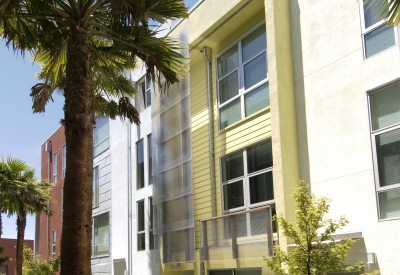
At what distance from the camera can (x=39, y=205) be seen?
2800 centimetres

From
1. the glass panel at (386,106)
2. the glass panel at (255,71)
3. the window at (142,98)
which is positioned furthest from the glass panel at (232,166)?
the window at (142,98)

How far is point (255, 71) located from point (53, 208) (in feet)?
81.2

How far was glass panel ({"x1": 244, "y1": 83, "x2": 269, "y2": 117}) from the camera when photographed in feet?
51.7

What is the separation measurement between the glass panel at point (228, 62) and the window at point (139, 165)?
20.0ft

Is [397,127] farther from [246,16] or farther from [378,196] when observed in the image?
[246,16]

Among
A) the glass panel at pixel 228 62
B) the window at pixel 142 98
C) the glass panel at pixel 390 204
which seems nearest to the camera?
the glass panel at pixel 390 204

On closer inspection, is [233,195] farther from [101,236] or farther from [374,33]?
[101,236]

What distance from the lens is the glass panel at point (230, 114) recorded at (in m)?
17.0

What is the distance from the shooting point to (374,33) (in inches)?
482

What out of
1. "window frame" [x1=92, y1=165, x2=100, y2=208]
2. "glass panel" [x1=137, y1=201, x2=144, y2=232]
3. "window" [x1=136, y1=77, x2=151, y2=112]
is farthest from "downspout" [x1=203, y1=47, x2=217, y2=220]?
"window frame" [x1=92, y1=165, x2=100, y2=208]

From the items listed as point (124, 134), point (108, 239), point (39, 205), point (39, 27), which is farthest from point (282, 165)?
point (39, 205)

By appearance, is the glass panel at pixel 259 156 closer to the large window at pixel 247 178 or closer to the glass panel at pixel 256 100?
the large window at pixel 247 178

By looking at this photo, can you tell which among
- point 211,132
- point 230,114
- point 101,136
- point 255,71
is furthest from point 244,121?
point 101,136

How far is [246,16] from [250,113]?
290 cm
